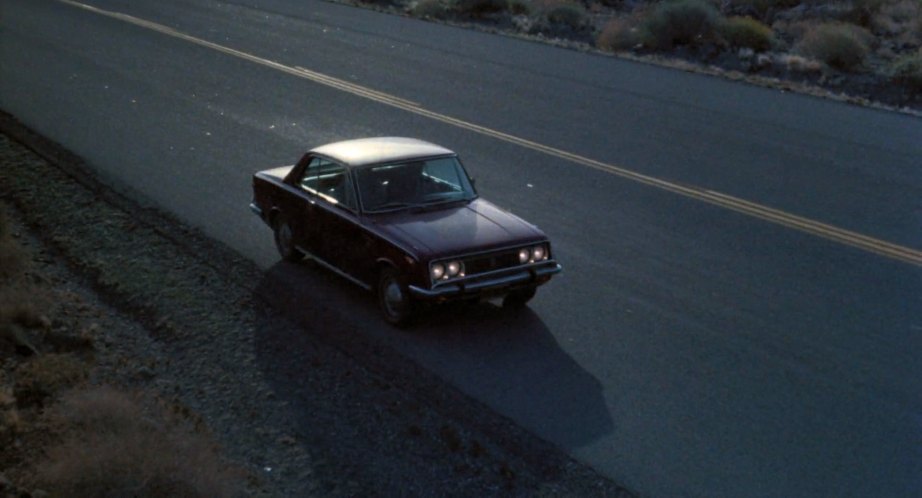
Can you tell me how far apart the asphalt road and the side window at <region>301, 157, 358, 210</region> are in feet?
2.84

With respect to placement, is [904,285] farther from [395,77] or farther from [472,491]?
[395,77]

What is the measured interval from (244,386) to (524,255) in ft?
8.69

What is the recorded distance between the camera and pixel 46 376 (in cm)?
894

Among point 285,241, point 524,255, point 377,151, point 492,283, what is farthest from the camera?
point 285,241

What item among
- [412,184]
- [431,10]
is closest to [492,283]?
[412,184]

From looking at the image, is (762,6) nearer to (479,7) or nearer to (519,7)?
(519,7)

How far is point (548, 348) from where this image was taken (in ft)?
33.6

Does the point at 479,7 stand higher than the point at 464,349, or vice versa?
the point at 464,349

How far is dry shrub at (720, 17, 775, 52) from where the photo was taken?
2983 centimetres

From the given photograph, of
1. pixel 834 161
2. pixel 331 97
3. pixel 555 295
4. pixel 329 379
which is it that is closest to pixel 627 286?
pixel 555 295

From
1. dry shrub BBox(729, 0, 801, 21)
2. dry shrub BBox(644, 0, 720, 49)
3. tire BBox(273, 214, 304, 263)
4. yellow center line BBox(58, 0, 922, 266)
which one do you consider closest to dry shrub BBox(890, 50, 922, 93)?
dry shrub BBox(644, 0, 720, 49)

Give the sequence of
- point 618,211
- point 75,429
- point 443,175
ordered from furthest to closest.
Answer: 1. point 618,211
2. point 443,175
3. point 75,429

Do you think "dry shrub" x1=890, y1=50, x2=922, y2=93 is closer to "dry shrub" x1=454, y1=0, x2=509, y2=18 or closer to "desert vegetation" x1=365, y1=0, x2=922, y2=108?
"desert vegetation" x1=365, y1=0, x2=922, y2=108

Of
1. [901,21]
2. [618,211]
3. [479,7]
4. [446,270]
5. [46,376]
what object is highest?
[901,21]
